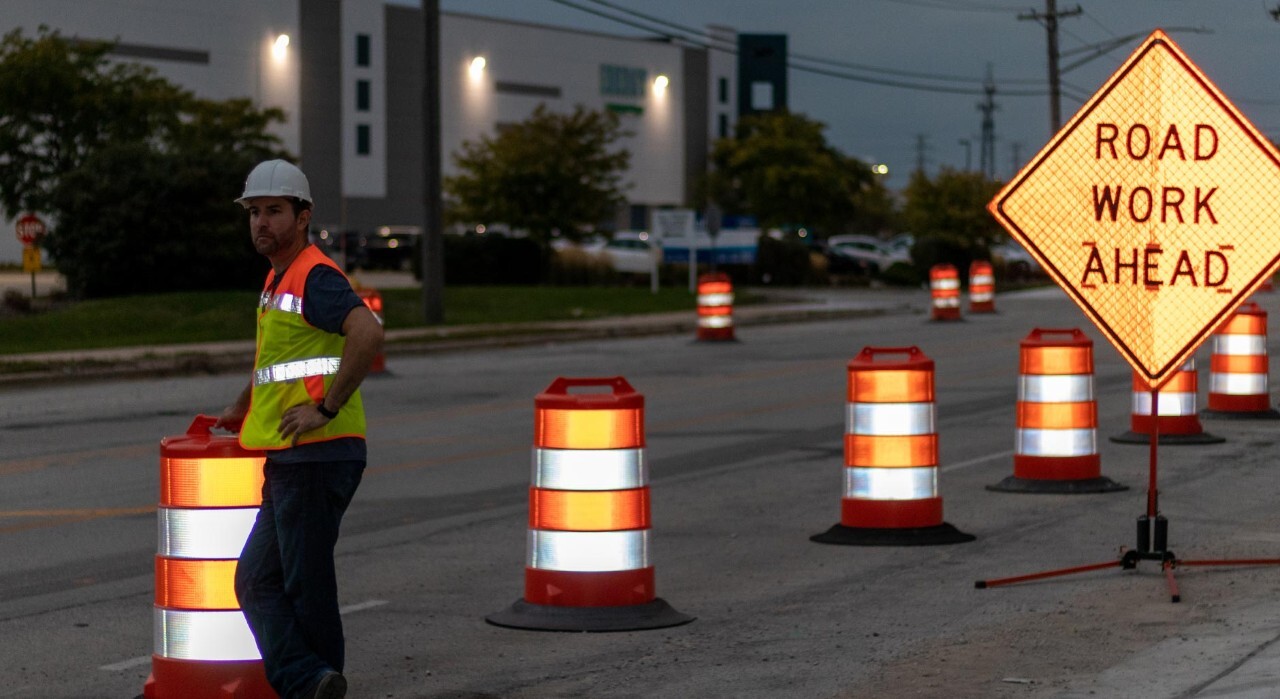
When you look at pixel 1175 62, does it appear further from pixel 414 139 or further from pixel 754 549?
pixel 414 139

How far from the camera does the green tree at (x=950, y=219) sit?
203 ft

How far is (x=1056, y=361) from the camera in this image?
12.4 m

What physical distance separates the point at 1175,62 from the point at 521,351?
19.7 m

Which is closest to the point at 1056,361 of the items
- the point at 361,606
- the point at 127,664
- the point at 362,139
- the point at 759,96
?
the point at 361,606

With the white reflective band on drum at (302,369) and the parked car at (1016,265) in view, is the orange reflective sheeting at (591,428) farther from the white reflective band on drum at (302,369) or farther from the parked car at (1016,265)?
the parked car at (1016,265)

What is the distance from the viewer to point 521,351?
28406 mm

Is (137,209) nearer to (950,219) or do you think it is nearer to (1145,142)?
(1145,142)

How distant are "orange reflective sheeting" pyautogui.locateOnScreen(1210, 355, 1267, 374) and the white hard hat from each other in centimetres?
1240

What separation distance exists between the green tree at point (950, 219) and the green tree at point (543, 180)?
33.2ft

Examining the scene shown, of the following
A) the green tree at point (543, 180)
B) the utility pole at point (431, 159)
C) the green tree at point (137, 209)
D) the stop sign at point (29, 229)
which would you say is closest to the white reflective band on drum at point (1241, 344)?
the utility pole at point (431, 159)

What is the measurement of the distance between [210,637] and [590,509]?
80.4 inches

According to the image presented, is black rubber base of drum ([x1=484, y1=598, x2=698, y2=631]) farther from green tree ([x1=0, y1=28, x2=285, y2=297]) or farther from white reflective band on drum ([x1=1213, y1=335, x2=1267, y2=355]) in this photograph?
green tree ([x1=0, y1=28, x2=285, y2=297])

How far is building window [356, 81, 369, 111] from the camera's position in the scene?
8325 centimetres

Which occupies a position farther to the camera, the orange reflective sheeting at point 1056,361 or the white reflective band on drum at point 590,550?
the orange reflective sheeting at point 1056,361
